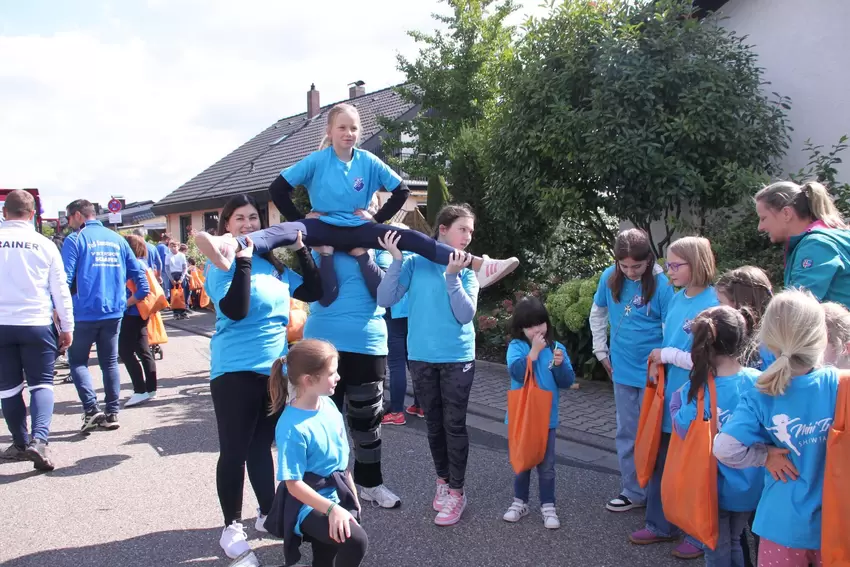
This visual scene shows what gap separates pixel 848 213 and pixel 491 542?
512cm

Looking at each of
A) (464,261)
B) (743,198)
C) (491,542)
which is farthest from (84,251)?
(743,198)

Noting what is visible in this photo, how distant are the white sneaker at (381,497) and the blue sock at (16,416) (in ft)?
9.12

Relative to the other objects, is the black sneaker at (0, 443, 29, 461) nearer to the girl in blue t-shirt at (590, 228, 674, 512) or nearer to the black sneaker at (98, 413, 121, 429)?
the black sneaker at (98, 413, 121, 429)

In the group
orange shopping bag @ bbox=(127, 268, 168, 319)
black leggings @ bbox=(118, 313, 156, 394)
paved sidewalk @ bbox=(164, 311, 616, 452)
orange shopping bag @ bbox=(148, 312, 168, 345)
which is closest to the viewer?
paved sidewalk @ bbox=(164, 311, 616, 452)

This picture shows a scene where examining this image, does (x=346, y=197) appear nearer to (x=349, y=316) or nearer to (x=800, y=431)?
(x=349, y=316)

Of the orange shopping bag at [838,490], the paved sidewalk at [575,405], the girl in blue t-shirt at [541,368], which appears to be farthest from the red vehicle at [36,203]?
the orange shopping bag at [838,490]

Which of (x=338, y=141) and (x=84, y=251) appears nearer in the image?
(x=338, y=141)

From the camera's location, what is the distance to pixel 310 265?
11.6 ft

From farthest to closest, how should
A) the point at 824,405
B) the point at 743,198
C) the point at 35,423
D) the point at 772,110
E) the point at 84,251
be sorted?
the point at 772,110, the point at 743,198, the point at 84,251, the point at 35,423, the point at 824,405

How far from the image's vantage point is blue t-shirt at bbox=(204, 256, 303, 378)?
3.17 meters

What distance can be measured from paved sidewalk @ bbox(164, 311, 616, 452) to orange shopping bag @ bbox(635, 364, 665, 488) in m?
1.76

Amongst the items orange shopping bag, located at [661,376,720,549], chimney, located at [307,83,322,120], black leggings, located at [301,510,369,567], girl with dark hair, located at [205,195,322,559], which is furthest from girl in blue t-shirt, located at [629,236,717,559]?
chimney, located at [307,83,322,120]

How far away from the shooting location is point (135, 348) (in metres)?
6.77

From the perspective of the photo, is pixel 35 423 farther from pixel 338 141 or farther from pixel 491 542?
pixel 491 542
